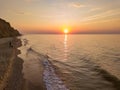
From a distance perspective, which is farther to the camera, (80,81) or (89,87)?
(80,81)

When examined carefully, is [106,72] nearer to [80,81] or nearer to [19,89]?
[80,81]

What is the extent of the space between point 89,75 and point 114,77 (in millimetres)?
3246

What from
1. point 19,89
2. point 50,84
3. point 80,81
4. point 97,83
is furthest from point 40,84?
point 97,83

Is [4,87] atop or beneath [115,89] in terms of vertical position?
atop

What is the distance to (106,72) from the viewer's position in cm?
2111

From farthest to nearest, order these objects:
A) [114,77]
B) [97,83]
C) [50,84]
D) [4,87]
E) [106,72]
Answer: [106,72], [114,77], [97,83], [50,84], [4,87]

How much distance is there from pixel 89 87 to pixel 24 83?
6735 mm

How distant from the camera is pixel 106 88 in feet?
48.6

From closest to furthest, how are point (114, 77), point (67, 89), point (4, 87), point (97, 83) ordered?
1. point (4, 87)
2. point (67, 89)
3. point (97, 83)
4. point (114, 77)

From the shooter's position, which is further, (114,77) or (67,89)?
(114,77)

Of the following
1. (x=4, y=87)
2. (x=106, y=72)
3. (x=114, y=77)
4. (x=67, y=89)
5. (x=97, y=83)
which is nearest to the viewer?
(x=4, y=87)

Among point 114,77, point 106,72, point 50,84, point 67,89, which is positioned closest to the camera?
point 67,89

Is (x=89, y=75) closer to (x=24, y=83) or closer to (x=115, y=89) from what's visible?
(x=115, y=89)

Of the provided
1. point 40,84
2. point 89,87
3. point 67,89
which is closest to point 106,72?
point 89,87
